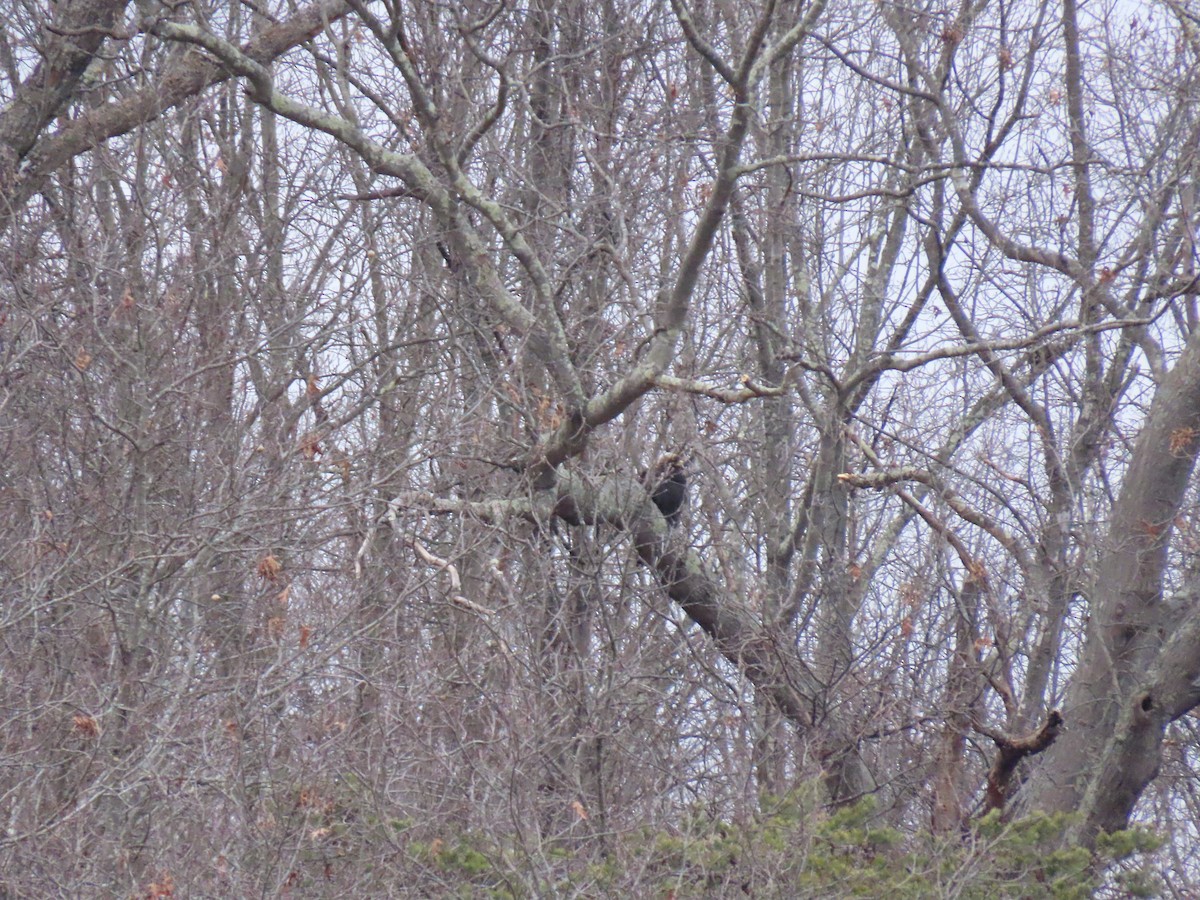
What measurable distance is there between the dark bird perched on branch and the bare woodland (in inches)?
2.2

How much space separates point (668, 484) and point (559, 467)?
558mm

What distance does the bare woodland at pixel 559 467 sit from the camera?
598 cm

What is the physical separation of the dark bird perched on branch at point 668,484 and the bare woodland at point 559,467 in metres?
0.05

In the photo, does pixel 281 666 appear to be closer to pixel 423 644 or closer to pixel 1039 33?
pixel 423 644

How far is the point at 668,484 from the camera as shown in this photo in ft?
22.8

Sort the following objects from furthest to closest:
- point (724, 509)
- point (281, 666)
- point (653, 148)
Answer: point (653, 148), point (724, 509), point (281, 666)

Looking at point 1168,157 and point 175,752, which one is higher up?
point 1168,157

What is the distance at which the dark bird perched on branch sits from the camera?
686cm

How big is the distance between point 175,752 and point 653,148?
4922mm

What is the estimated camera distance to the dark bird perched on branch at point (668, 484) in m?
6.86

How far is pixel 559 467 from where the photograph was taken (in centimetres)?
689

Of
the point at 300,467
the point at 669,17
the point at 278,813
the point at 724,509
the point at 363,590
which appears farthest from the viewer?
the point at 669,17

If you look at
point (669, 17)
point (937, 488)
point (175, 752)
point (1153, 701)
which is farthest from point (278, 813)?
point (669, 17)

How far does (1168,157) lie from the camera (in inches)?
344
